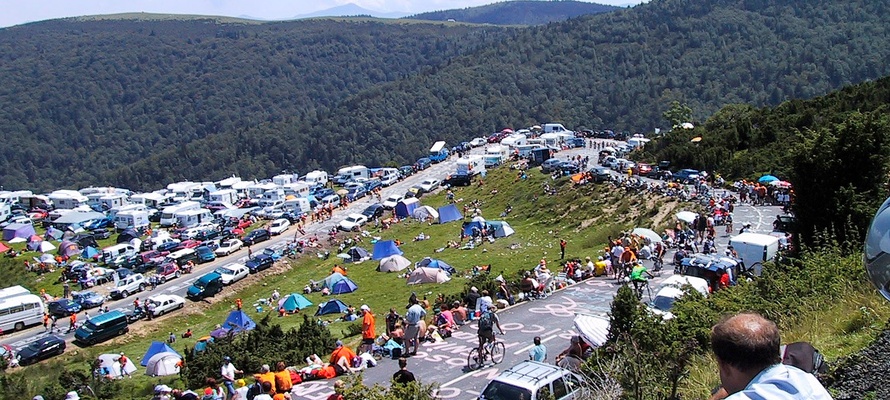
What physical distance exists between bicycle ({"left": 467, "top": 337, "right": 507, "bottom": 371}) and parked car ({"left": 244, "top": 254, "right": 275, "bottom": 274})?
24656mm

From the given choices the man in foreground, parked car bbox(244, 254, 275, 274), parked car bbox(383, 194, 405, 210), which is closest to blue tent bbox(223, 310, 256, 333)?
parked car bbox(244, 254, 275, 274)

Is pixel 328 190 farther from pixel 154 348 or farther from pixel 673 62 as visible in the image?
pixel 673 62

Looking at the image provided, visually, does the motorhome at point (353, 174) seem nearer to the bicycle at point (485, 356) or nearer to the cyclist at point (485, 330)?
the bicycle at point (485, 356)

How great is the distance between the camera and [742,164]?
1428 inches

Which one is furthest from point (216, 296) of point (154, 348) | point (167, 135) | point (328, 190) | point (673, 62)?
point (167, 135)

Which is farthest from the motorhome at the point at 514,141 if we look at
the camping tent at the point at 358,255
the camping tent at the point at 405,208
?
the camping tent at the point at 358,255

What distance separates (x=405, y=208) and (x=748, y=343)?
43380mm

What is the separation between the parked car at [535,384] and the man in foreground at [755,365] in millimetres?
5769

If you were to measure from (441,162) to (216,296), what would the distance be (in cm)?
3564

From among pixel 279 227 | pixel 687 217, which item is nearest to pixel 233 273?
pixel 279 227

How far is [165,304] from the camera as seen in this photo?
29.9 m

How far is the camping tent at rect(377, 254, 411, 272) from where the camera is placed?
30281 mm

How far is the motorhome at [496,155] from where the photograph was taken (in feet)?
184

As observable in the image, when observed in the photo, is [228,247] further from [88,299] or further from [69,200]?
[69,200]
